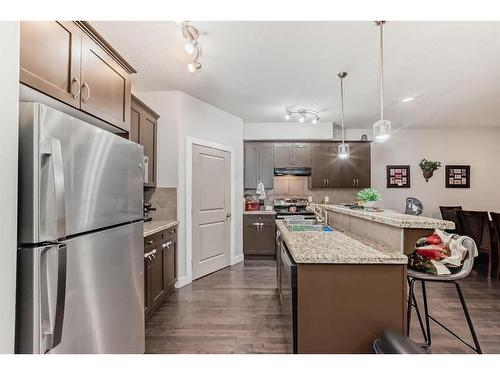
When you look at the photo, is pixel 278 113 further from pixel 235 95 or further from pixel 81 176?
pixel 81 176

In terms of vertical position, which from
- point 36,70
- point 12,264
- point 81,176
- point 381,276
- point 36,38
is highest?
point 36,38

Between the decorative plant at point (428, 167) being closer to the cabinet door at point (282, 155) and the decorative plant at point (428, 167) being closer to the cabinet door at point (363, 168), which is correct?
the cabinet door at point (363, 168)

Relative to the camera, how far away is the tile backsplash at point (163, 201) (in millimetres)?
3252

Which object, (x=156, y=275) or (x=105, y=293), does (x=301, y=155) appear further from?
(x=105, y=293)

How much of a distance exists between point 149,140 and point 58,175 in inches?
89.8

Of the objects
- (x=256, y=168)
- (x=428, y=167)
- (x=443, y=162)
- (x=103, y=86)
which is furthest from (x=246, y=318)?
(x=443, y=162)

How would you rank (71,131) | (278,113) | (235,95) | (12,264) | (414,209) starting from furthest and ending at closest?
(414,209)
(278,113)
(235,95)
(71,131)
(12,264)

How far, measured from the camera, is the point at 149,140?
3031mm

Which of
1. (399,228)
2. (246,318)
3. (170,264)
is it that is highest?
(399,228)

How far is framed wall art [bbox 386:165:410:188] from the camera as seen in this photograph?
5188 millimetres

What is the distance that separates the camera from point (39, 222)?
875mm
